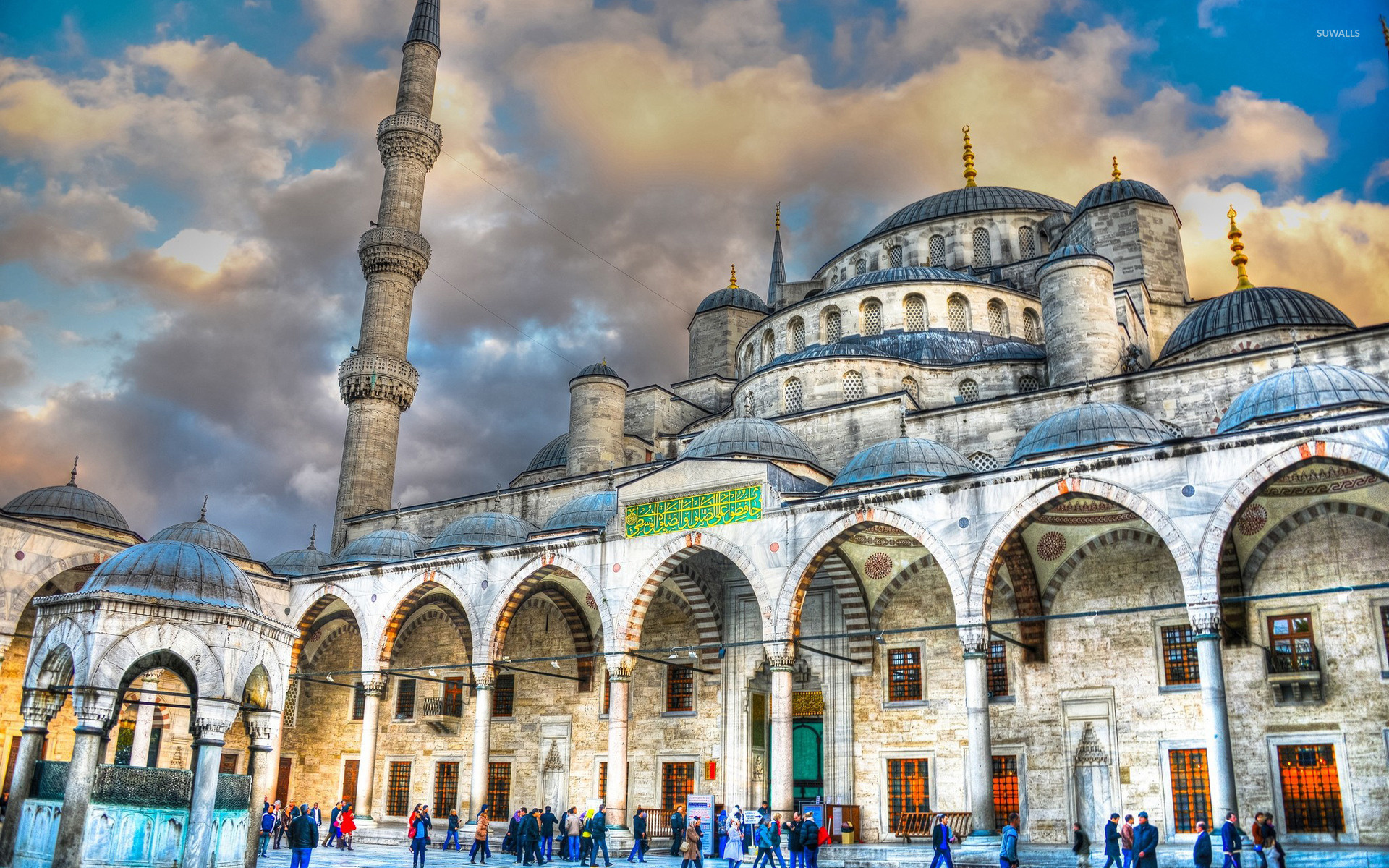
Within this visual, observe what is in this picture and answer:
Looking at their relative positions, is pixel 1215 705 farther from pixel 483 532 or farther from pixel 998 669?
pixel 483 532

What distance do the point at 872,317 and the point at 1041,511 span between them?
8.87 m

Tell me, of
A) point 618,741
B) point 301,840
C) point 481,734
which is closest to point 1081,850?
point 618,741

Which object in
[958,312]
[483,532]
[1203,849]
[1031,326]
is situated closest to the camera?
[1203,849]

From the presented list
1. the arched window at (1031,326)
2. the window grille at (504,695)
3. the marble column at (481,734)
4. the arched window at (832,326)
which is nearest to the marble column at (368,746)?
the marble column at (481,734)

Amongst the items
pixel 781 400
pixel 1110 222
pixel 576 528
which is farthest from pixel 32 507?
pixel 1110 222

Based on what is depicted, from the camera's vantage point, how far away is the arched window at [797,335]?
2122 centimetres

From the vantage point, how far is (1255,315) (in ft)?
54.8

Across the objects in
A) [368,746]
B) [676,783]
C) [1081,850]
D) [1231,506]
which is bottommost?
[1081,850]

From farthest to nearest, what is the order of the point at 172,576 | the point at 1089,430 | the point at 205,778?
the point at 1089,430, the point at 172,576, the point at 205,778

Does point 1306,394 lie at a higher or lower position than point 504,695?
higher

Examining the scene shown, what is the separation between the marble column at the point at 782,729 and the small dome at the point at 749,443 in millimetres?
3262

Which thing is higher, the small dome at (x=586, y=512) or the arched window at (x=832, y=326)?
the arched window at (x=832, y=326)

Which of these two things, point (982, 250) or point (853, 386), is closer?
point (853, 386)

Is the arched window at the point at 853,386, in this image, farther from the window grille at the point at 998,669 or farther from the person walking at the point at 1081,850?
the person walking at the point at 1081,850
